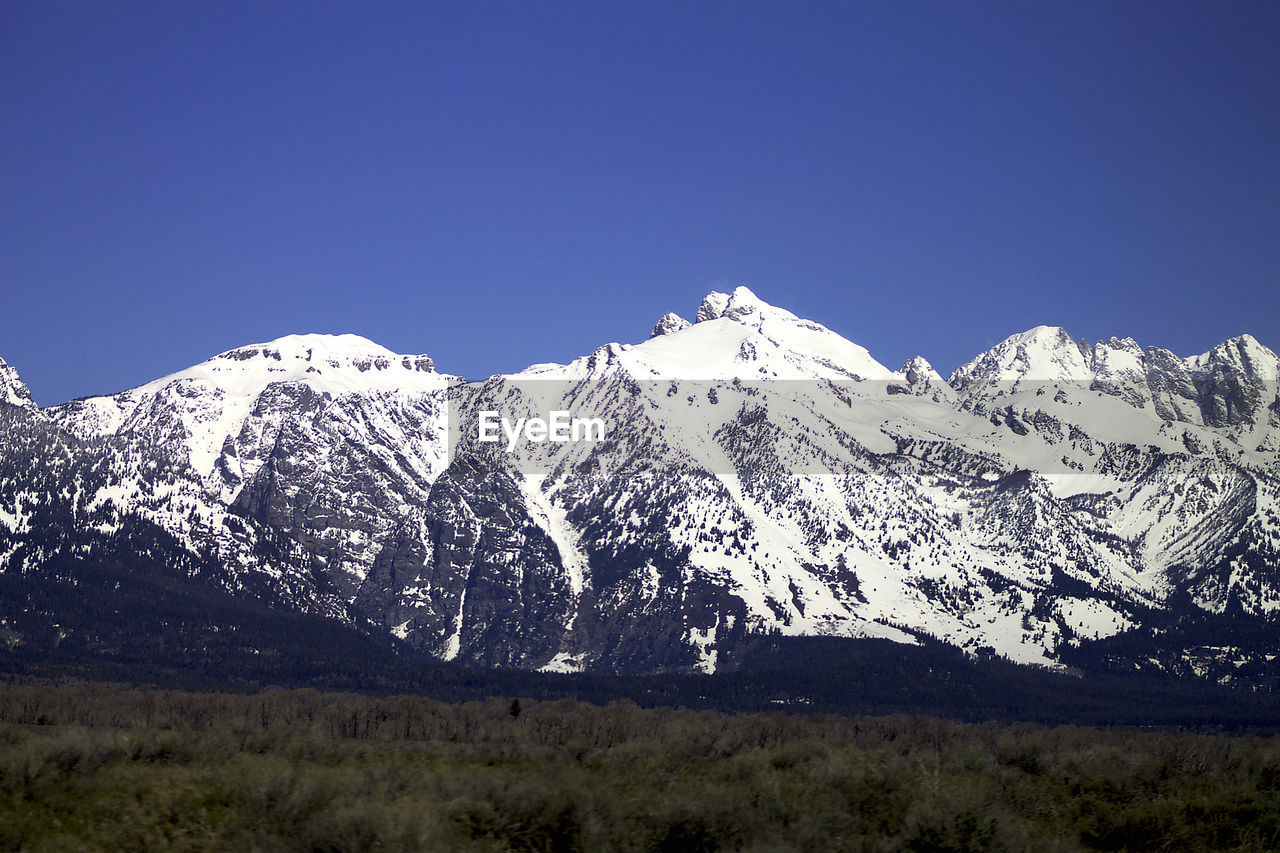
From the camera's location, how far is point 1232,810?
51625mm

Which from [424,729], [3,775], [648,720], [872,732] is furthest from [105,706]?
[3,775]

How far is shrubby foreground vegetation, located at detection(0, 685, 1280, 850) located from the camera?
137 feet

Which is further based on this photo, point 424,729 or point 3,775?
point 424,729

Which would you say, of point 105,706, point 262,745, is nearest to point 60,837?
point 262,745

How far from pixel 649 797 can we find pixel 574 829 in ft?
15.0

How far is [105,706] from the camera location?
549ft

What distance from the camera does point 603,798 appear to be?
44.8 m

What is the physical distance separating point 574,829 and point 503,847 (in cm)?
273

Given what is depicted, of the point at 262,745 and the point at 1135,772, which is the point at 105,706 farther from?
the point at 1135,772

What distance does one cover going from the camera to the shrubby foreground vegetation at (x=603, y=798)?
4162 cm

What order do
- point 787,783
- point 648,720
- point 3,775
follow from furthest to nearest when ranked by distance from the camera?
point 648,720
point 787,783
point 3,775

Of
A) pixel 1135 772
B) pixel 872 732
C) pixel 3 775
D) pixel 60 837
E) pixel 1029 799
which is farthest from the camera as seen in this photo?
pixel 872 732

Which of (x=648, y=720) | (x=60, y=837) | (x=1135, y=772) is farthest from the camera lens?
(x=648, y=720)

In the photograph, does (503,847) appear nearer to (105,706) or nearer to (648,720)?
(648,720)
